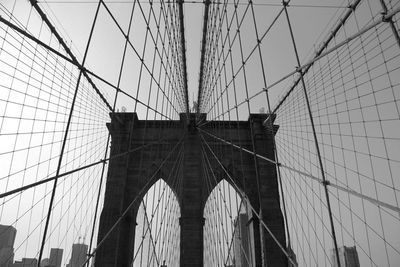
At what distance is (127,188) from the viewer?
15.7 m

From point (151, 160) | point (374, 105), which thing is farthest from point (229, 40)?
point (151, 160)

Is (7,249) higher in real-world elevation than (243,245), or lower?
higher

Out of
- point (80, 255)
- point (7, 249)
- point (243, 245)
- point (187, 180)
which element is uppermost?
point (187, 180)

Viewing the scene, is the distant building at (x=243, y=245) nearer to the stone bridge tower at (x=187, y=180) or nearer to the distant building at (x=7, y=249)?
the stone bridge tower at (x=187, y=180)

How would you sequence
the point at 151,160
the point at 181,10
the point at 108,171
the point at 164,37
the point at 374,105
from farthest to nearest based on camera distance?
the point at 151,160 → the point at 108,171 → the point at 164,37 → the point at 181,10 → the point at 374,105

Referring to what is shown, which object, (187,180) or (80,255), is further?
(80,255)

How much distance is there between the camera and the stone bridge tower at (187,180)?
46.4 feet

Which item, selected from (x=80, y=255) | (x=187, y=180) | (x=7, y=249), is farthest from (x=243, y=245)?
(x=80, y=255)

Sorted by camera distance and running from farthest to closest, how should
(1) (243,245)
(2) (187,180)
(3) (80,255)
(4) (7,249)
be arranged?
(3) (80,255) < (1) (243,245) < (2) (187,180) < (4) (7,249)

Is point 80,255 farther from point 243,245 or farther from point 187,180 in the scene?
point 187,180

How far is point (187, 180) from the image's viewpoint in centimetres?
1555

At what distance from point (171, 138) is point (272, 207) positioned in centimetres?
596

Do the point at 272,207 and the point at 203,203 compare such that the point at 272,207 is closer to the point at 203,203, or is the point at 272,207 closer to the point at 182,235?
the point at 203,203

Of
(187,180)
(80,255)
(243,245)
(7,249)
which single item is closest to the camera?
(7,249)
